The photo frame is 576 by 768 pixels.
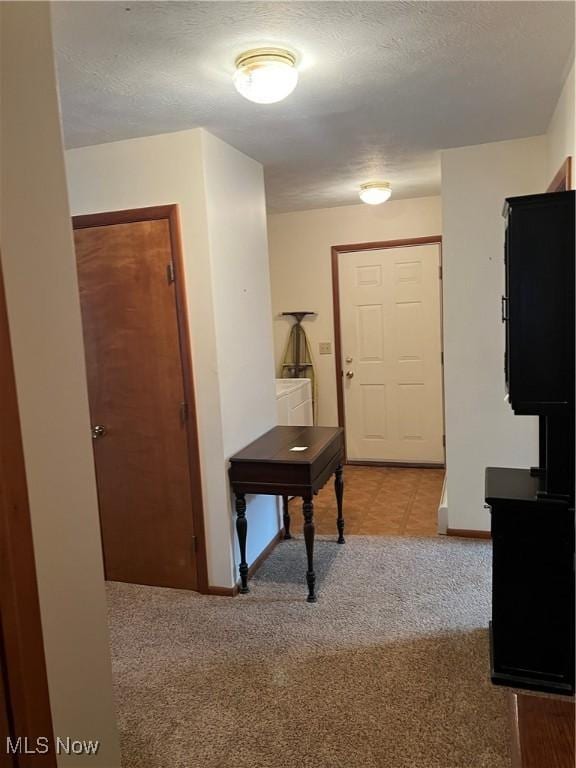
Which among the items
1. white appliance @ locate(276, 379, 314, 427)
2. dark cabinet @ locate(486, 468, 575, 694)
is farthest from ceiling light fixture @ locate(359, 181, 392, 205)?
dark cabinet @ locate(486, 468, 575, 694)

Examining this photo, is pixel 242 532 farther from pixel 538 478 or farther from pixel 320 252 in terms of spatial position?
pixel 320 252

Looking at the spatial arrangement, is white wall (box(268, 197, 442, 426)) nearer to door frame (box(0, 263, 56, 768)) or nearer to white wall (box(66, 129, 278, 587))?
white wall (box(66, 129, 278, 587))

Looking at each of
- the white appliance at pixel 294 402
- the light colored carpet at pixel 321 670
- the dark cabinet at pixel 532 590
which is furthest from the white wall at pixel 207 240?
the dark cabinet at pixel 532 590

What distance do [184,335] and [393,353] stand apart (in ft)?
8.69

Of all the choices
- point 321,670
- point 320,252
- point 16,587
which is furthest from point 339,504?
point 16,587

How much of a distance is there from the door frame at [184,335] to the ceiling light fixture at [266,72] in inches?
35.8

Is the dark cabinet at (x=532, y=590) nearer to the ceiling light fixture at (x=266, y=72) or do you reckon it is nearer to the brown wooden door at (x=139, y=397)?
the brown wooden door at (x=139, y=397)

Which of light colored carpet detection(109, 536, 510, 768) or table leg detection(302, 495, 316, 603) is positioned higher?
table leg detection(302, 495, 316, 603)

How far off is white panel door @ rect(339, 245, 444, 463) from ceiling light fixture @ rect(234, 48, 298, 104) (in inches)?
122

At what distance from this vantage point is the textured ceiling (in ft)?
5.75

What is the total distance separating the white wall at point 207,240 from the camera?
2797 millimetres

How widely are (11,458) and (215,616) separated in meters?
1.98

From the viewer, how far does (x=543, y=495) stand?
6.76 feet

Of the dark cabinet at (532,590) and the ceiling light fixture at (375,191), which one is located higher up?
the ceiling light fixture at (375,191)
